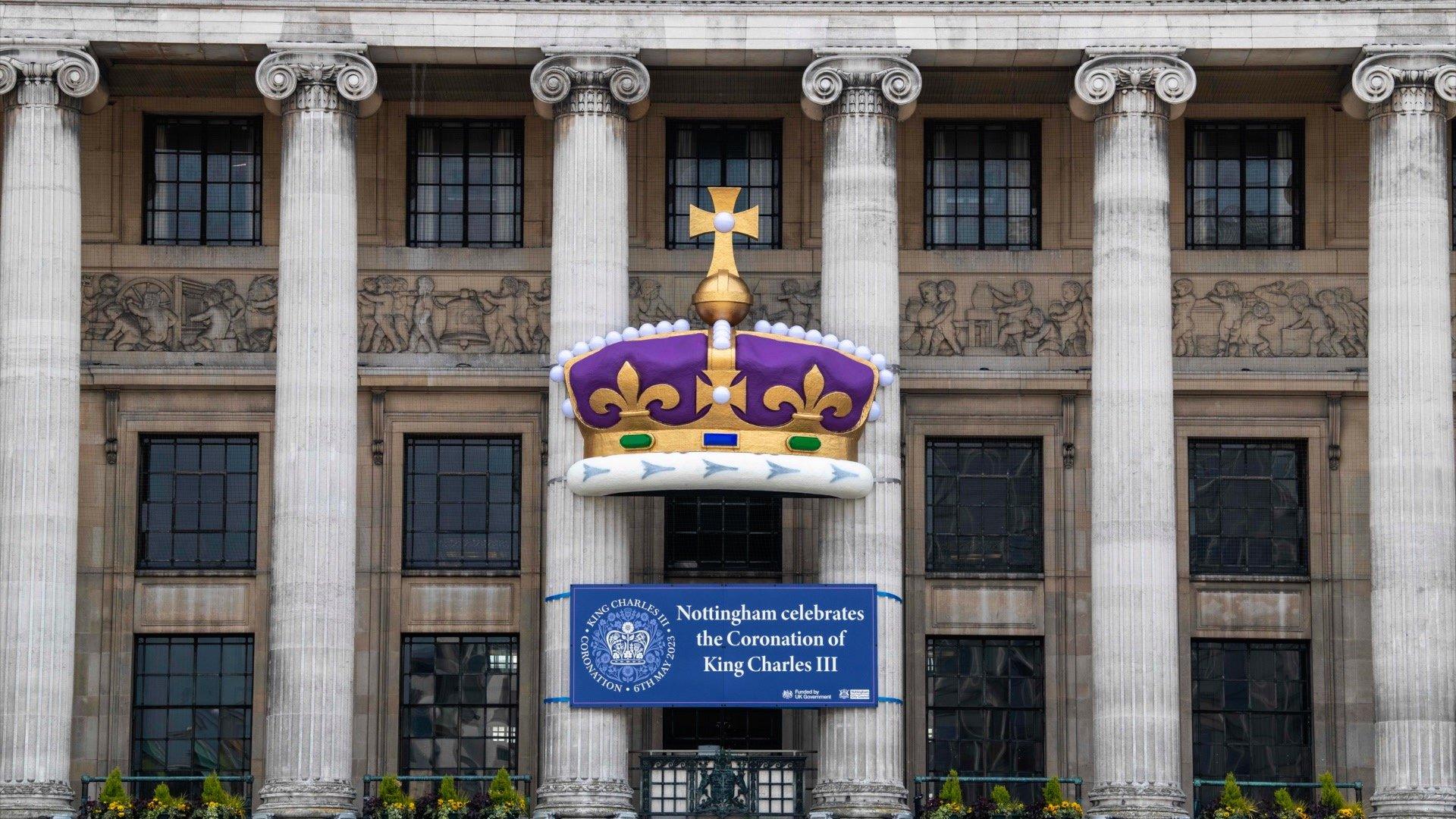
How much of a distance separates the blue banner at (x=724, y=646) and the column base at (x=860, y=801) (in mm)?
1312

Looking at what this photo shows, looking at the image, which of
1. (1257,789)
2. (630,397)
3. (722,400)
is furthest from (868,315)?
(1257,789)

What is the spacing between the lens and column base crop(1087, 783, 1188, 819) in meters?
51.0

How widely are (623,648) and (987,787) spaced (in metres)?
7.66

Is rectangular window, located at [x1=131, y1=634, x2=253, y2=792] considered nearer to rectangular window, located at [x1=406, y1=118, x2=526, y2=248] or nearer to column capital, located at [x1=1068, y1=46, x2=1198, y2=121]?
rectangular window, located at [x1=406, y1=118, x2=526, y2=248]

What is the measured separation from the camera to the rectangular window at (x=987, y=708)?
183 ft

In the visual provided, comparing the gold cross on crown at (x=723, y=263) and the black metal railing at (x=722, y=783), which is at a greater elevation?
the gold cross on crown at (x=723, y=263)

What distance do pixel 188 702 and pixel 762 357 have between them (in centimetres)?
1198

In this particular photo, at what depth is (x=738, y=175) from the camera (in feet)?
188

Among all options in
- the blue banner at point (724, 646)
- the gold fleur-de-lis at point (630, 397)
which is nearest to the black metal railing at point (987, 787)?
the blue banner at point (724, 646)

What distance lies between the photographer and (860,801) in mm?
50844

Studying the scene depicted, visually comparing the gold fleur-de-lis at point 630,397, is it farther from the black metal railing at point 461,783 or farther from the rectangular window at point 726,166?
the black metal railing at point 461,783

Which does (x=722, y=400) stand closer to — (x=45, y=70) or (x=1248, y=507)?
(x=1248, y=507)

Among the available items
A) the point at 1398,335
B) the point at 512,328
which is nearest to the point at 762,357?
the point at 512,328

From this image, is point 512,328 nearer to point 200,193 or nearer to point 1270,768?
point 200,193
